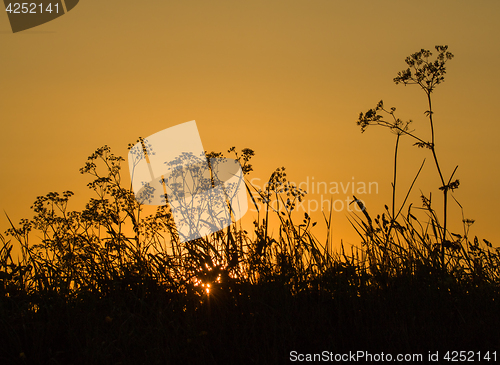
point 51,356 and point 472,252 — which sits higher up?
point 472,252

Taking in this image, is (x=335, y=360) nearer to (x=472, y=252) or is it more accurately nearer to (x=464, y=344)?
(x=464, y=344)

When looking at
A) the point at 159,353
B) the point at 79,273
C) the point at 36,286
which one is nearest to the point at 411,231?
the point at 159,353

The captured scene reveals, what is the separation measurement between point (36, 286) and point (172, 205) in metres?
1.62

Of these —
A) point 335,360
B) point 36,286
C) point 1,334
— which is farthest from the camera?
point 36,286

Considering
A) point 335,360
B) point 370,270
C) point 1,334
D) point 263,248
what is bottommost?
point 335,360

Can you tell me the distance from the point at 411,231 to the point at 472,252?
746mm

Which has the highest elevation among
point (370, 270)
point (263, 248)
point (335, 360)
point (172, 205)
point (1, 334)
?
point (172, 205)

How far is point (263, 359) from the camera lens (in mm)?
2715

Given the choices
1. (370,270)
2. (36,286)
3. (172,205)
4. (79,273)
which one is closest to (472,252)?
(370,270)

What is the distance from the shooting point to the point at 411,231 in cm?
470

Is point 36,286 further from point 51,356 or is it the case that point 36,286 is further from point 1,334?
point 51,356

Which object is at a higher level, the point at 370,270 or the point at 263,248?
the point at 263,248

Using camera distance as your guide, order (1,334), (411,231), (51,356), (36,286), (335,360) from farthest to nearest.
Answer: (411,231) → (36,286) → (1,334) → (51,356) → (335,360)

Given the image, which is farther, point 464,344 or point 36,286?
point 36,286
